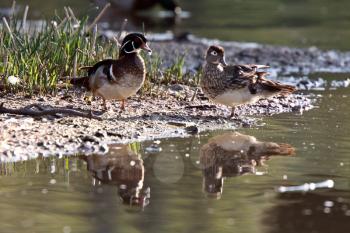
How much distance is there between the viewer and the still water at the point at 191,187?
5988 millimetres

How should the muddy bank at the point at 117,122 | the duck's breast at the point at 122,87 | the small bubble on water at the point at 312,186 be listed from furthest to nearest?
the duck's breast at the point at 122,87, the muddy bank at the point at 117,122, the small bubble on water at the point at 312,186

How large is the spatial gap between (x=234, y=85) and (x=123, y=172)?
265 centimetres

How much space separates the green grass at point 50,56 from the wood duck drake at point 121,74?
68 cm

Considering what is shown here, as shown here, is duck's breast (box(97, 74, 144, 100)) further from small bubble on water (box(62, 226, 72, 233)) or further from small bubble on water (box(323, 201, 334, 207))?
small bubble on water (box(62, 226, 72, 233))

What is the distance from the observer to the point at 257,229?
593cm

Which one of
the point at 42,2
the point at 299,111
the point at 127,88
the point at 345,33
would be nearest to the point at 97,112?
the point at 127,88

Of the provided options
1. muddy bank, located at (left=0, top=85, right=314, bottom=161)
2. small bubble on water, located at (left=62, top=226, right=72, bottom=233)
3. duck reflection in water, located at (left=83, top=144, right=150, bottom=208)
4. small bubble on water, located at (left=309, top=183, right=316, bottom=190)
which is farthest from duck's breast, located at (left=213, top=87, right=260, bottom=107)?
small bubble on water, located at (left=62, top=226, right=72, bottom=233)

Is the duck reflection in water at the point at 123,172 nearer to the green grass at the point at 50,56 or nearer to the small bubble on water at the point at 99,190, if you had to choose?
the small bubble on water at the point at 99,190

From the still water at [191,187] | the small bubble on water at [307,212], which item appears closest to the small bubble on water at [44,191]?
the still water at [191,187]

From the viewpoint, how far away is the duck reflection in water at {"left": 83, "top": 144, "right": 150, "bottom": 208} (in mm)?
6656

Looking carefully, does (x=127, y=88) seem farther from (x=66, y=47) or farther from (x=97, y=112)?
(x=66, y=47)

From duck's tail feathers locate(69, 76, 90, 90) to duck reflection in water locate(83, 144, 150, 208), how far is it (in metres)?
1.58

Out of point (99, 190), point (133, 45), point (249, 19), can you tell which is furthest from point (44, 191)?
point (249, 19)

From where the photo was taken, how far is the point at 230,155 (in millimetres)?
8070
